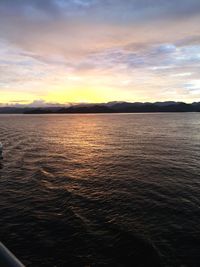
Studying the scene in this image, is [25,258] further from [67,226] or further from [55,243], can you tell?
[67,226]

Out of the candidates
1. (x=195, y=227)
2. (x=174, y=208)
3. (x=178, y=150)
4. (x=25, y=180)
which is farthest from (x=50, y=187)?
(x=178, y=150)

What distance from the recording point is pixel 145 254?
15.6m

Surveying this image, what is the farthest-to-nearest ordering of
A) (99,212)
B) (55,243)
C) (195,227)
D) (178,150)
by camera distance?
1. (178,150)
2. (99,212)
3. (195,227)
4. (55,243)

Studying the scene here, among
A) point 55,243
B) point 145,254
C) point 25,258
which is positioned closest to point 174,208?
point 145,254

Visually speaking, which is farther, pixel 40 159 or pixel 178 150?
pixel 178 150

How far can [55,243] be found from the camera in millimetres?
16844

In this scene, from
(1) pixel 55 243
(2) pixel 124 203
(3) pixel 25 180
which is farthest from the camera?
(3) pixel 25 180

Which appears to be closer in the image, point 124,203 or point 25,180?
point 124,203

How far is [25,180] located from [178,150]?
34323 millimetres

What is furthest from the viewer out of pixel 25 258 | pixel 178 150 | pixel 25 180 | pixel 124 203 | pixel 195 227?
pixel 178 150

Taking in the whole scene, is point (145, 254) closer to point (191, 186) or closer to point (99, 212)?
point (99, 212)

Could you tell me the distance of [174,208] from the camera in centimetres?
2225

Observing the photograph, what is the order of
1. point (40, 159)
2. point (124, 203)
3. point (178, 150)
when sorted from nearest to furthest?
point (124, 203)
point (40, 159)
point (178, 150)

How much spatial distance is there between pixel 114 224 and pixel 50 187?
11426mm
